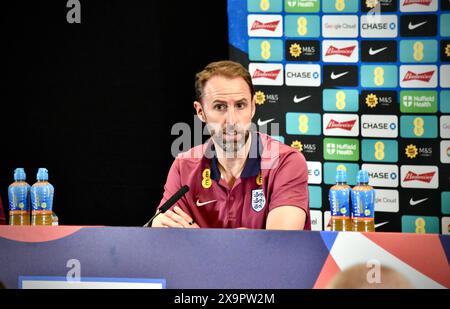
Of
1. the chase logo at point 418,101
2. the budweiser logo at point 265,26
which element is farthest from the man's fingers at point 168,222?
the chase logo at point 418,101

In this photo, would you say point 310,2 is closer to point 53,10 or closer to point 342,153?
point 342,153

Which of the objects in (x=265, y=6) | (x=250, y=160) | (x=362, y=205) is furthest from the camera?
(x=265, y=6)

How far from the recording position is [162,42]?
3887mm

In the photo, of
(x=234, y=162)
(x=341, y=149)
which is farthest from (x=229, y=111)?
(x=341, y=149)

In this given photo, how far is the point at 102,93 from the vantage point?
13.0ft

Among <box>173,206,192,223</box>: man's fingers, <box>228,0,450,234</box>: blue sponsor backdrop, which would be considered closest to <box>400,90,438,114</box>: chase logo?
<box>228,0,450,234</box>: blue sponsor backdrop

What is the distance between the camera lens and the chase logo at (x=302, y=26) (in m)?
3.86

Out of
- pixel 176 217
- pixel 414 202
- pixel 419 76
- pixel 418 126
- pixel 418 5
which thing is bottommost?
pixel 414 202

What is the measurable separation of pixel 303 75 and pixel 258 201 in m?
1.36

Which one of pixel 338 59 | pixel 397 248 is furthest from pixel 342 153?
pixel 397 248

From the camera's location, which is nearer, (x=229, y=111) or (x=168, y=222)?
(x=168, y=222)

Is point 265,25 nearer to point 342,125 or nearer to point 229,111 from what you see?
point 342,125

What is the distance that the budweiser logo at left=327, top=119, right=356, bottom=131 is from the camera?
386 cm

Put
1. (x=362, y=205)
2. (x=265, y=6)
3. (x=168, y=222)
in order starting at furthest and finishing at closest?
(x=265, y=6) → (x=362, y=205) → (x=168, y=222)
